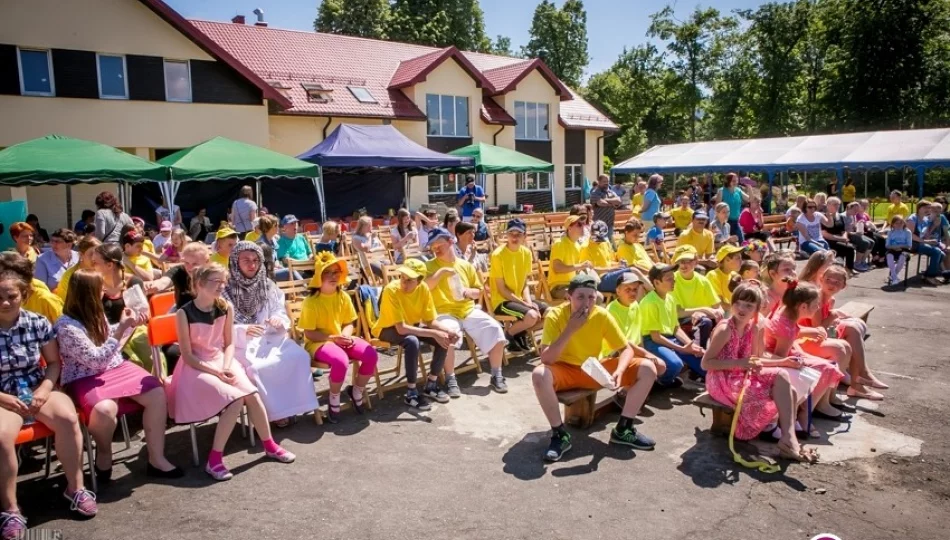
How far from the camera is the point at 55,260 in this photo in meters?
6.83

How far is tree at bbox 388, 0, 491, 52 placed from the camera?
42.8 metres

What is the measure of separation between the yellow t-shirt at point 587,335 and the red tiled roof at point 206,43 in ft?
56.2

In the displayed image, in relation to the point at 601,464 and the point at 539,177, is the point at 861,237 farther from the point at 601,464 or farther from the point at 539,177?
the point at 539,177

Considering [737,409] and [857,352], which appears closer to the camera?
[737,409]

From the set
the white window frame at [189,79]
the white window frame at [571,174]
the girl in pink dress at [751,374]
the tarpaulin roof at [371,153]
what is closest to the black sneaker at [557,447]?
the girl in pink dress at [751,374]

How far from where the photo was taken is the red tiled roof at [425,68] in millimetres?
24795

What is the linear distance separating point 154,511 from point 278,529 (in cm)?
82

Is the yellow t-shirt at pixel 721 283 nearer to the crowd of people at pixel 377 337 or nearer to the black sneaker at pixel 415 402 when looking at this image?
the crowd of people at pixel 377 337

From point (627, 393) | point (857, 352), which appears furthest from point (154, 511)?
point (857, 352)

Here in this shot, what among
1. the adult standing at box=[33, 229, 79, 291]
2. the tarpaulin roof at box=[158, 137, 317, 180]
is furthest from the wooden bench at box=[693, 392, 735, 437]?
the tarpaulin roof at box=[158, 137, 317, 180]

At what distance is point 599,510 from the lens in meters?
4.00

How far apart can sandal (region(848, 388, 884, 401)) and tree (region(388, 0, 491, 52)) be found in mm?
40236

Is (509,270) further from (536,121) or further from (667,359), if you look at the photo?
(536,121)

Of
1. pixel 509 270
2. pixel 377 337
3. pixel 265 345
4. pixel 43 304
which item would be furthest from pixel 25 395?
pixel 509 270
